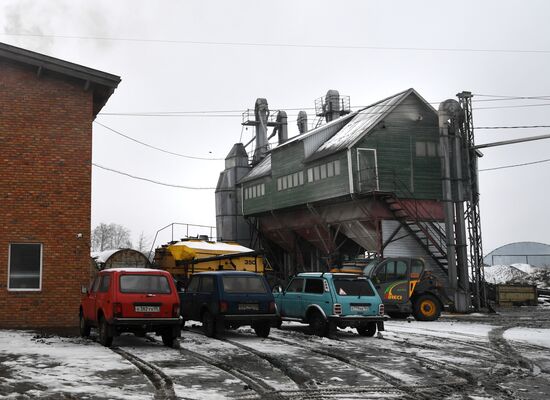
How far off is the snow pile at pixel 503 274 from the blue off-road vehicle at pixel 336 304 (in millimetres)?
34238

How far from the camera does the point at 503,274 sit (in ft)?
162

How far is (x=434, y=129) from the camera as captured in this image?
33469 millimetres

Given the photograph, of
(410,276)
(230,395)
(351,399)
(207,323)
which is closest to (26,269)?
(207,323)

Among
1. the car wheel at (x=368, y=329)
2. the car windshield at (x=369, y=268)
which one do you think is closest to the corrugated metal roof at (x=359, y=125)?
the car windshield at (x=369, y=268)

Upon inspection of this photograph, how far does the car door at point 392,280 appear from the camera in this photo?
22188 mm

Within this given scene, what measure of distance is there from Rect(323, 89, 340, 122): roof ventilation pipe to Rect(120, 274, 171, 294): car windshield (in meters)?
39.7

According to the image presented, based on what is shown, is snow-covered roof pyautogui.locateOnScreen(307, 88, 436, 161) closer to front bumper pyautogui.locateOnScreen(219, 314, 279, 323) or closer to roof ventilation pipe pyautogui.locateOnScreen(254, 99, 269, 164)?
roof ventilation pipe pyautogui.locateOnScreen(254, 99, 269, 164)

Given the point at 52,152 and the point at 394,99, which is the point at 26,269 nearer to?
the point at 52,152

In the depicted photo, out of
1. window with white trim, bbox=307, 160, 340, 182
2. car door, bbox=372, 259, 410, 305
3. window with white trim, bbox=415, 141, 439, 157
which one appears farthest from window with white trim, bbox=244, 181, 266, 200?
car door, bbox=372, 259, 410, 305

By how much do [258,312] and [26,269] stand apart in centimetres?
668

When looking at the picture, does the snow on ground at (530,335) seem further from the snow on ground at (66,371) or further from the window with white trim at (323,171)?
the window with white trim at (323,171)

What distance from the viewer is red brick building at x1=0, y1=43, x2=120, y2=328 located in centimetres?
1636

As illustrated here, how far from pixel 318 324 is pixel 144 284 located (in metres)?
4.81

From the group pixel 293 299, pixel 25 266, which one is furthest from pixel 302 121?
pixel 25 266
